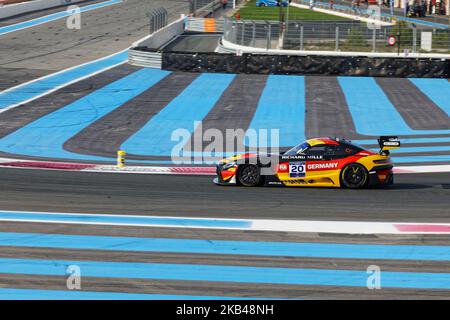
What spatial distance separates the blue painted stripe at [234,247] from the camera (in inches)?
510

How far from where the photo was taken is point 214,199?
1688 cm

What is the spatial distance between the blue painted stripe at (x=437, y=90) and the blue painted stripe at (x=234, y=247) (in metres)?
17.3

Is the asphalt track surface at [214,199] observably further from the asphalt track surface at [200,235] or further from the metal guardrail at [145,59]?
the metal guardrail at [145,59]

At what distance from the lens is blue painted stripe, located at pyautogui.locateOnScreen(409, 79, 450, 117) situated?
3128cm

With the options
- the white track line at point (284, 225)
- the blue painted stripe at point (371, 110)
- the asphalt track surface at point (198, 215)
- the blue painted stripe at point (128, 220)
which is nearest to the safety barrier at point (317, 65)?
the blue painted stripe at point (371, 110)

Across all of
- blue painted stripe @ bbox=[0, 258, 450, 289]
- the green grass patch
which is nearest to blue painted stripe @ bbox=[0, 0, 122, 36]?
the green grass patch

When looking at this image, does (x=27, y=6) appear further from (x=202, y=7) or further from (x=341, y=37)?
(x=341, y=37)

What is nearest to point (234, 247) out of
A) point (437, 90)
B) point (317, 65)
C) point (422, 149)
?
point (422, 149)

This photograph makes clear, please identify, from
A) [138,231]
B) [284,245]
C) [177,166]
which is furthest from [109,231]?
[177,166]

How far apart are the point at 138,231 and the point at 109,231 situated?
491 mm

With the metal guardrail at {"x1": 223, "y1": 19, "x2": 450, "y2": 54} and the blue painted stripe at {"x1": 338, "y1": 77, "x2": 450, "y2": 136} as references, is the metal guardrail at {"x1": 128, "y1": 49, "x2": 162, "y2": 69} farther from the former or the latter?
the blue painted stripe at {"x1": 338, "y1": 77, "x2": 450, "y2": 136}

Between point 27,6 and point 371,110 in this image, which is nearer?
point 371,110

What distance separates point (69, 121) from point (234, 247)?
1619 centimetres
